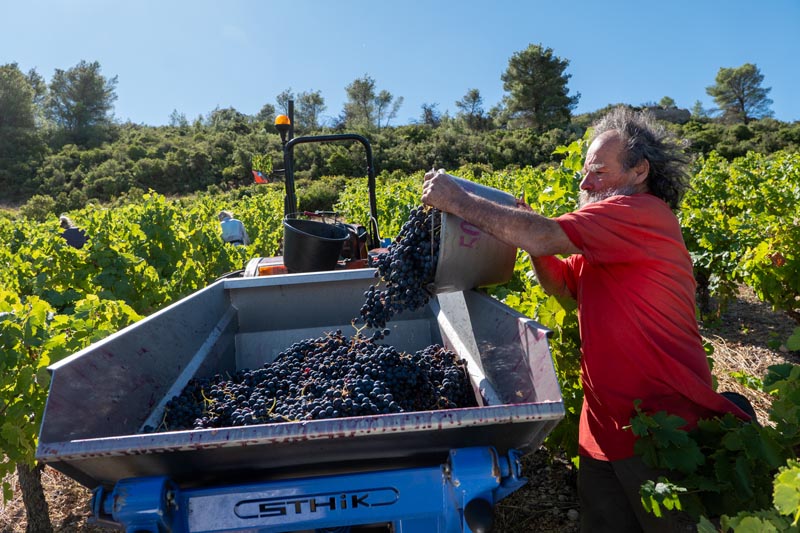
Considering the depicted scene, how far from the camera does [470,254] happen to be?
203 cm

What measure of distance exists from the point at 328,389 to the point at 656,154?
1.40 meters

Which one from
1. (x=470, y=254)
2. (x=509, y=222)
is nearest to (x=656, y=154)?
(x=509, y=222)

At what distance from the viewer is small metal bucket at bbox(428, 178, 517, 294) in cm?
195

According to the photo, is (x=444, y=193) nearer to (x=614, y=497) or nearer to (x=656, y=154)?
(x=656, y=154)

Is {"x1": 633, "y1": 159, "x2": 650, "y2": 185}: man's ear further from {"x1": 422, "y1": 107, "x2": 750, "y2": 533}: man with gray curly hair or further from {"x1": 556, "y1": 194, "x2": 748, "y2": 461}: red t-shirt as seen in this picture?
{"x1": 556, "y1": 194, "x2": 748, "y2": 461}: red t-shirt

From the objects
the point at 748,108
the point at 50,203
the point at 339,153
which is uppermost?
the point at 748,108

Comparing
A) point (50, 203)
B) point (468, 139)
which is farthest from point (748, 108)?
point (50, 203)

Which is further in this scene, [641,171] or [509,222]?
[641,171]

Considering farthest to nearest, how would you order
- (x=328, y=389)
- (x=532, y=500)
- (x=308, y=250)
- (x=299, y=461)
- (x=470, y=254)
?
(x=308, y=250)
(x=532, y=500)
(x=470, y=254)
(x=328, y=389)
(x=299, y=461)

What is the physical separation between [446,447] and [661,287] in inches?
35.9

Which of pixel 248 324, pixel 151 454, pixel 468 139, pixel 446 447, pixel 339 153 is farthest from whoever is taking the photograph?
pixel 468 139

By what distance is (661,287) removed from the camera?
182 cm

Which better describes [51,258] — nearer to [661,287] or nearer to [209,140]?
[661,287]

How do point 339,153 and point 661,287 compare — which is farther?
point 339,153
